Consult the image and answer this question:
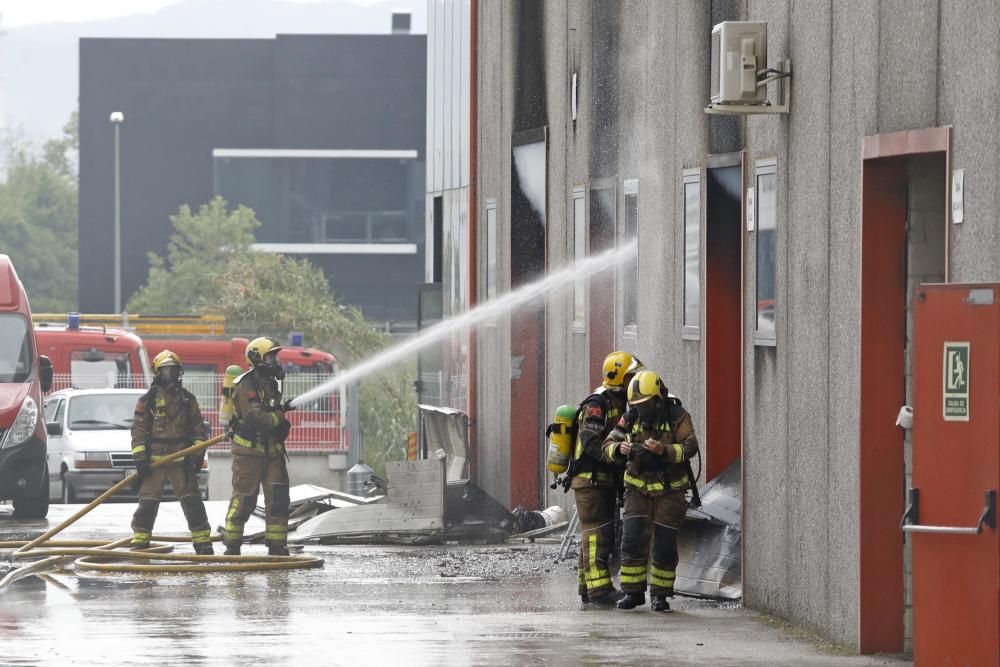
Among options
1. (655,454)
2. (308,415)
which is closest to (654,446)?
(655,454)

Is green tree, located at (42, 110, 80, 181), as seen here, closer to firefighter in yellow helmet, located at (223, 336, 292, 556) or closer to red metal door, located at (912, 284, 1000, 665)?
firefighter in yellow helmet, located at (223, 336, 292, 556)

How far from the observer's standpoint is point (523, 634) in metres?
10.3

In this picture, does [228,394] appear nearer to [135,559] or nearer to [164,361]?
[164,361]

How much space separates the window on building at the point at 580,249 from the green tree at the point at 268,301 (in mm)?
18409

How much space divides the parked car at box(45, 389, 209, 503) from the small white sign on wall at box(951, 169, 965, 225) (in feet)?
51.8

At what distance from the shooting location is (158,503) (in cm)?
1533

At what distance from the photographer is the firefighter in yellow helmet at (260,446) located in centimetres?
1488

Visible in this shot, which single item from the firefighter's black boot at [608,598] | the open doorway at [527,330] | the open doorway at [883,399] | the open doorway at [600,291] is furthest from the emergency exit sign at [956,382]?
the open doorway at [527,330]

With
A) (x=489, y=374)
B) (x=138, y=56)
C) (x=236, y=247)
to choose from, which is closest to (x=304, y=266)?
(x=236, y=247)

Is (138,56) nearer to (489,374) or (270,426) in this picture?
(489,374)

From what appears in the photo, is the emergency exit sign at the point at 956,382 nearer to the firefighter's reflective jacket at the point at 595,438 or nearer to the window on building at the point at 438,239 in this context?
the firefighter's reflective jacket at the point at 595,438

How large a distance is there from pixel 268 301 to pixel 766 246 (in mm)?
33295

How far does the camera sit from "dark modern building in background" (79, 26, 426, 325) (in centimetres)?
6084

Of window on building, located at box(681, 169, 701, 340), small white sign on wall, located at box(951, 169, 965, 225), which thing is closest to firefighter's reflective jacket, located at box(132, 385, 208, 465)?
window on building, located at box(681, 169, 701, 340)
